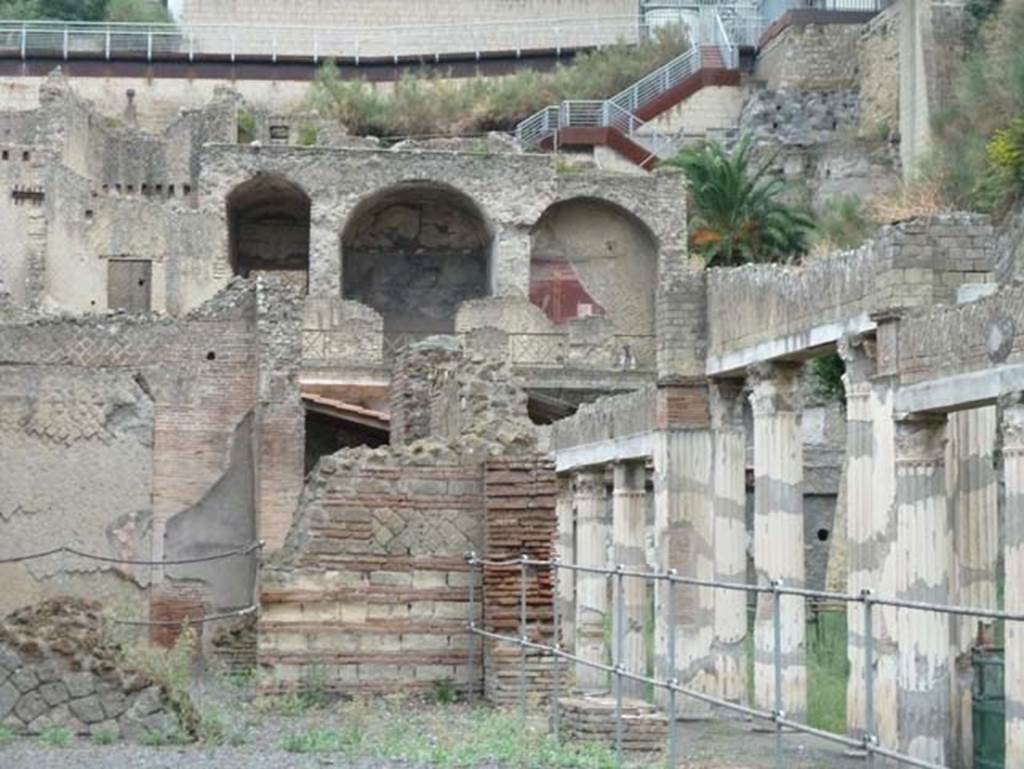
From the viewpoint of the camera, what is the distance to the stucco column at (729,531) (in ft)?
66.8

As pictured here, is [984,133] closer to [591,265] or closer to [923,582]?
[591,265]

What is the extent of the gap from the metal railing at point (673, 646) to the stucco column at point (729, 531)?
4.26m

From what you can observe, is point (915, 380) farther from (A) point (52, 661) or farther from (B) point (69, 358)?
(B) point (69, 358)

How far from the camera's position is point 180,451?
21.4m

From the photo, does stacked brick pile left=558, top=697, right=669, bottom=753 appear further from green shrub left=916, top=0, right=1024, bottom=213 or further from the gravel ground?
green shrub left=916, top=0, right=1024, bottom=213

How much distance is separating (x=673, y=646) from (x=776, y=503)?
20.7 feet

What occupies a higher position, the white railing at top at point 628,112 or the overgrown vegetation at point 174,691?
the white railing at top at point 628,112

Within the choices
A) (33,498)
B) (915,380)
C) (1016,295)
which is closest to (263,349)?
(33,498)

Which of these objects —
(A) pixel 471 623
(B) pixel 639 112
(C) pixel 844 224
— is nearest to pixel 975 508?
(A) pixel 471 623

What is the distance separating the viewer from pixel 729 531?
68.2 ft

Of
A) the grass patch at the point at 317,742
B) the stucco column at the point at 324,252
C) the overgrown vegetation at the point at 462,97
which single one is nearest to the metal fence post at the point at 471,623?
the grass patch at the point at 317,742

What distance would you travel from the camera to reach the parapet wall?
16.0 meters

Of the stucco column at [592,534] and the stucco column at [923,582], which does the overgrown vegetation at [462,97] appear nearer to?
the stucco column at [592,534]

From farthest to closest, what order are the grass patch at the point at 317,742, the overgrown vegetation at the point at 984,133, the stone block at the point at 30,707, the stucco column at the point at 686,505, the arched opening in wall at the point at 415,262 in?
1. the arched opening in wall at the point at 415,262
2. the overgrown vegetation at the point at 984,133
3. the stucco column at the point at 686,505
4. the stone block at the point at 30,707
5. the grass patch at the point at 317,742
